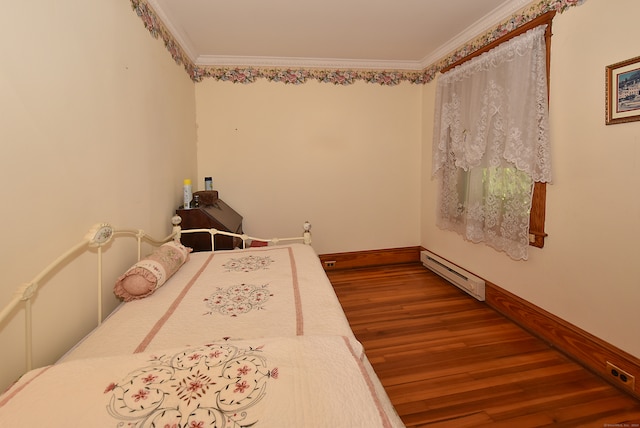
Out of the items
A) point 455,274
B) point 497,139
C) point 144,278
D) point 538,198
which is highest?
point 497,139

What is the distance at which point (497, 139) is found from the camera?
9.11ft

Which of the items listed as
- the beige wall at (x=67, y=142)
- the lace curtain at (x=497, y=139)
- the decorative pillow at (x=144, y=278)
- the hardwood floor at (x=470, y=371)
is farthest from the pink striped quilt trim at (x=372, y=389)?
the lace curtain at (x=497, y=139)

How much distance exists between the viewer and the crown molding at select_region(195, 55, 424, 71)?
3.80 metres

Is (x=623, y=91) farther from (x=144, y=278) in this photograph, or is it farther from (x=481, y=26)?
(x=144, y=278)

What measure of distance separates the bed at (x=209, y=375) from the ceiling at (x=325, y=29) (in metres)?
2.22

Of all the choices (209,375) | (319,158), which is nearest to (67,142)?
(209,375)

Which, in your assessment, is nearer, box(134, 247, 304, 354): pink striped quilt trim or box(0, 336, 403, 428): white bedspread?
box(0, 336, 403, 428): white bedspread

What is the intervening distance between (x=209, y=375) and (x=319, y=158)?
11.4 ft

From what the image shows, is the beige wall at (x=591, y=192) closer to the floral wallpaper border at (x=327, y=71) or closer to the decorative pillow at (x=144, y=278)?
the floral wallpaper border at (x=327, y=71)

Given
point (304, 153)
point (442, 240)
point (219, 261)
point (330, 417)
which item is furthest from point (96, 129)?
point (442, 240)

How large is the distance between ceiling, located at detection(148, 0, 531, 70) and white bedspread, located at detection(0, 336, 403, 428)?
106 inches

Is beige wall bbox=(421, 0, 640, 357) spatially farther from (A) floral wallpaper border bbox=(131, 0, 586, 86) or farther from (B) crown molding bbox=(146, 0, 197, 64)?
(B) crown molding bbox=(146, 0, 197, 64)

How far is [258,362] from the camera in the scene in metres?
1.00

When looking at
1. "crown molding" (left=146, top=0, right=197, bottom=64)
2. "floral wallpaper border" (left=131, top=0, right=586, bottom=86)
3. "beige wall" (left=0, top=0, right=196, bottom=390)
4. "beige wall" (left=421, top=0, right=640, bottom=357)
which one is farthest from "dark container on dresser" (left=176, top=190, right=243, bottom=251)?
"beige wall" (left=421, top=0, right=640, bottom=357)
